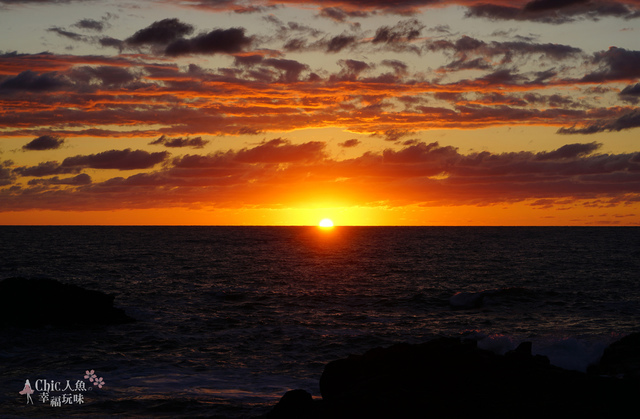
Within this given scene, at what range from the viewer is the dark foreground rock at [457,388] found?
47.8 ft

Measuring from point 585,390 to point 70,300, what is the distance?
30.9m

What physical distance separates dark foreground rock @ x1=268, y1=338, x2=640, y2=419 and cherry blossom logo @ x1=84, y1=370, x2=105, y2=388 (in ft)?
29.6

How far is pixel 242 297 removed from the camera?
159ft

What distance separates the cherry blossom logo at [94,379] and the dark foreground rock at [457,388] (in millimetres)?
9031

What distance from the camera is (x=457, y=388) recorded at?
16.0 metres

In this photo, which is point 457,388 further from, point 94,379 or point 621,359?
point 94,379

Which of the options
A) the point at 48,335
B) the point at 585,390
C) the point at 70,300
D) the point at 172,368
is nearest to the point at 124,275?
the point at 70,300

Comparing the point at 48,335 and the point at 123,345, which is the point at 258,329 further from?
the point at 48,335

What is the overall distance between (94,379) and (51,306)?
47.7ft

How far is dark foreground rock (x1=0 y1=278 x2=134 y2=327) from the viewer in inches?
1323
